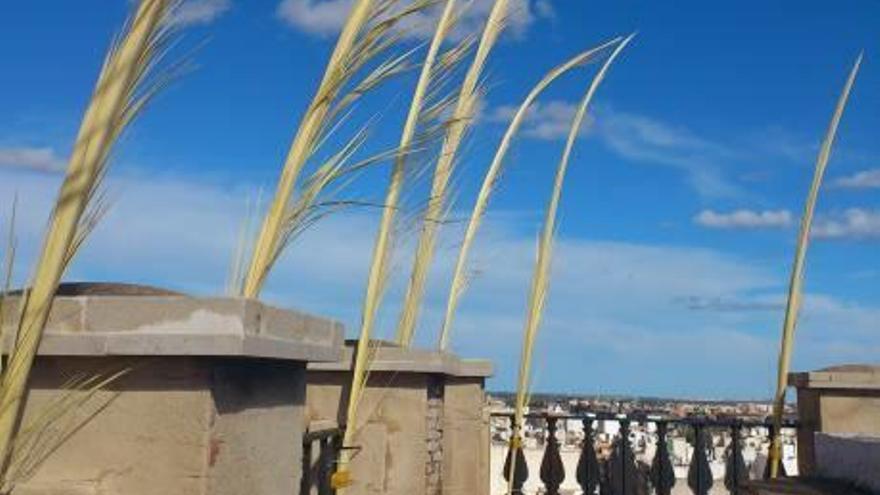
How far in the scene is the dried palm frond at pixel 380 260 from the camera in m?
3.52

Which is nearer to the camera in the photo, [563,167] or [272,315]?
[272,315]

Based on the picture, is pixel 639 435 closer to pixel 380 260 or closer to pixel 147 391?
pixel 380 260

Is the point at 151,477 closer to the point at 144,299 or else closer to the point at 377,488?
the point at 144,299

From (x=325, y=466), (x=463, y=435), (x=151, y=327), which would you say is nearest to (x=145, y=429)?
(x=151, y=327)

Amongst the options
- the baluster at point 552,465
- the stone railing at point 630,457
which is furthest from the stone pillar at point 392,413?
the baluster at point 552,465

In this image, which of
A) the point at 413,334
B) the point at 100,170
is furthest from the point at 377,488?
the point at 100,170

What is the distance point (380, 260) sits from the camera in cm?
369

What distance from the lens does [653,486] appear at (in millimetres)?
6328

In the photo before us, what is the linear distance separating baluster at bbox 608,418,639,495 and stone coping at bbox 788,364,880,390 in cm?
→ 139

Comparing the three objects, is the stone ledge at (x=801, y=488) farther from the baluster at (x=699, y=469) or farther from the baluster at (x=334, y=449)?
the baluster at (x=699, y=469)

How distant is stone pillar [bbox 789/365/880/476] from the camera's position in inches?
202

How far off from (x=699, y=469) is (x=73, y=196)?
5.44 metres

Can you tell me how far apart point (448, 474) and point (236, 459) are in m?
3.58

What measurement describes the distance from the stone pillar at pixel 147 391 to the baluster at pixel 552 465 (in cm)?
458
